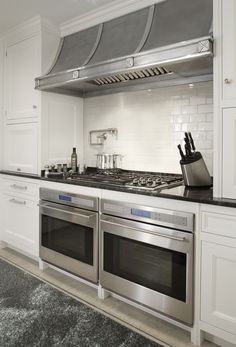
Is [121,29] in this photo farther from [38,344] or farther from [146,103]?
[38,344]

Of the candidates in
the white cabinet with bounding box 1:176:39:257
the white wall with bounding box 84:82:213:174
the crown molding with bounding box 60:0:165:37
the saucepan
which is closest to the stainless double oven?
the white cabinet with bounding box 1:176:39:257

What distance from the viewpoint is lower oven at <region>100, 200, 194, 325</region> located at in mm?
1762

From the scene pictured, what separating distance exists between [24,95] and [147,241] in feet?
6.91

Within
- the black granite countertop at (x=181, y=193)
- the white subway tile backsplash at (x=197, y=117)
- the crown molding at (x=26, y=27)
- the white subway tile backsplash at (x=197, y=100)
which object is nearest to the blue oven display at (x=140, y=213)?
the black granite countertop at (x=181, y=193)

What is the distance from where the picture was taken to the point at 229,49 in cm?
164

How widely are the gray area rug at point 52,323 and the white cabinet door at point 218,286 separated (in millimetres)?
404

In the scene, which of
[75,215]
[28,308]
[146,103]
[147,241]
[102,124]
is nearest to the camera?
[147,241]

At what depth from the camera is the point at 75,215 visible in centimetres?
239

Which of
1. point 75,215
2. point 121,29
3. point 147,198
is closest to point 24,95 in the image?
point 121,29

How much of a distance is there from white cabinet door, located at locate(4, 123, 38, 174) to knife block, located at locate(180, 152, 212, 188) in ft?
5.30

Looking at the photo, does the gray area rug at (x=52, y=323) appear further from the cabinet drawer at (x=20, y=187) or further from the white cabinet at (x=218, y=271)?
the cabinet drawer at (x=20, y=187)

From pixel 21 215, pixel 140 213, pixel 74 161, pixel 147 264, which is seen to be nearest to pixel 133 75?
pixel 74 161

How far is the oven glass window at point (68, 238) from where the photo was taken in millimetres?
2326

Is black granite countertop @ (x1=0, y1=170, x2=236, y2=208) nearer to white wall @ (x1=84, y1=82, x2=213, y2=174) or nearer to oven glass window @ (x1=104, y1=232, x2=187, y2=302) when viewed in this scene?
oven glass window @ (x1=104, y1=232, x2=187, y2=302)
